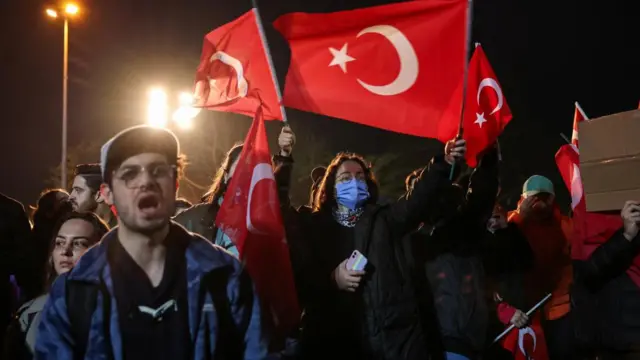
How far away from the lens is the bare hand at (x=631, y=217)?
4332 millimetres

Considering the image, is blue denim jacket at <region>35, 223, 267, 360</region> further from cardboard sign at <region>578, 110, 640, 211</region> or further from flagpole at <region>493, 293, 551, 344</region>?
flagpole at <region>493, 293, 551, 344</region>

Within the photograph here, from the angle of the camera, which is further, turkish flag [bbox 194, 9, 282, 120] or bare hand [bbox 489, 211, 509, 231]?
bare hand [bbox 489, 211, 509, 231]

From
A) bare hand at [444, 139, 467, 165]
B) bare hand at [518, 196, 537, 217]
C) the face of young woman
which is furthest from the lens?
bare hand at [518, 196, 537, 217]

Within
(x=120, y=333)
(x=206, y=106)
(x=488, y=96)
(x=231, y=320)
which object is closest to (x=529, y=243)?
(x=488, y=96)

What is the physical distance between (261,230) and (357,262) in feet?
2.19

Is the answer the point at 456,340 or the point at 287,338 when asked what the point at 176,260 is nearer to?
the point at 287,338

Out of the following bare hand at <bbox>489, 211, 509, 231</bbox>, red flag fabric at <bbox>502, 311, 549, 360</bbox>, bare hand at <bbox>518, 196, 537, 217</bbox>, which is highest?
bare hand at <bbox>518, 196, 537, 217</bbox>

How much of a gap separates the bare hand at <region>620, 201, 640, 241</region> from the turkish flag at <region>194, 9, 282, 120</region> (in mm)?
2358

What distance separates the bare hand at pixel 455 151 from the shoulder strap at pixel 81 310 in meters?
2.52

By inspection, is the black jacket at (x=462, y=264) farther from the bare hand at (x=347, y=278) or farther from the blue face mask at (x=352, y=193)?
the bare hand at (x=347, y=278)

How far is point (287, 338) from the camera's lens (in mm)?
3572

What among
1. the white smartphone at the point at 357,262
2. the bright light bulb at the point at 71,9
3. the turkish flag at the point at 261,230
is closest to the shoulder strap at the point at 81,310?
the turkish flag at the point at 261,230

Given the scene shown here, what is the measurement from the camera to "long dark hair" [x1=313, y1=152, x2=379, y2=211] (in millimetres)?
4902

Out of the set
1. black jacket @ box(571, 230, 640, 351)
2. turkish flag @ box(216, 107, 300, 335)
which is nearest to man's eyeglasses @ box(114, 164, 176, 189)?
turkish flag @ box(216, 107, 300, 335)
